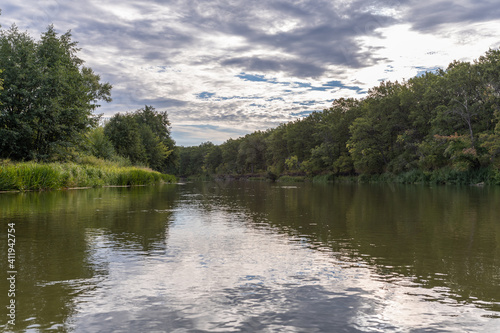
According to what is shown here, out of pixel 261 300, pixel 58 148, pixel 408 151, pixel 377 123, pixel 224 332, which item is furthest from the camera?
pixel 377 123

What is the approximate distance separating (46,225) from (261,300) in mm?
6760

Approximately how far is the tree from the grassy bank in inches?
142

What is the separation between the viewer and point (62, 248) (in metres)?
6.02

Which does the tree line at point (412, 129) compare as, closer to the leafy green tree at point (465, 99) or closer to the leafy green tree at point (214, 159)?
the leafy green tree at point (465, 99)

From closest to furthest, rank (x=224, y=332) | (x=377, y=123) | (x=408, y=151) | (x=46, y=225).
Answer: (x=224, y=332) → (x=46, y=225) → (x=408, y=151) → (x=377, y=123)

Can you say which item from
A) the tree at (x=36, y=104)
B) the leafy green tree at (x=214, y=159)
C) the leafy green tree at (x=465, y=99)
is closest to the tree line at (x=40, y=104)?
the tree at (x=36, y=104)

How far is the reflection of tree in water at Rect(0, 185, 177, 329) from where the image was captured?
3.49 m

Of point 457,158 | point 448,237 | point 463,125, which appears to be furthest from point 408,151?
point 448,237

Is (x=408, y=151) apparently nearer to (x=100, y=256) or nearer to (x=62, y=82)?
(x=62, y=82)

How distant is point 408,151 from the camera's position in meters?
56.3

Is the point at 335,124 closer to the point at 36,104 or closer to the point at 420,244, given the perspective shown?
the point at 36,104

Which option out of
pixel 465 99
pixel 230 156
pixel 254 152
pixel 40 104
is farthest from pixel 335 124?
pixel 230 156

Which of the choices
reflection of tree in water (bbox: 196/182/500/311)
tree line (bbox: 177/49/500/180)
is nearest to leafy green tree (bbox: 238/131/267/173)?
tree line (bbox: 177/49/500/180)

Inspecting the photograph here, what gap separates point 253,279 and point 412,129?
5821 cm
